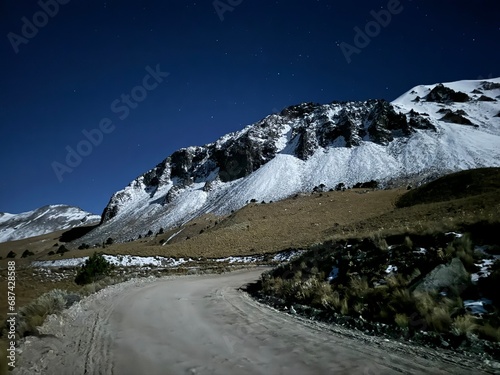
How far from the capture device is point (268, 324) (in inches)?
270

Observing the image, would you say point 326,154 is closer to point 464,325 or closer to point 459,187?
point 459,187

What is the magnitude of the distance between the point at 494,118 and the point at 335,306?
121902 millimetres

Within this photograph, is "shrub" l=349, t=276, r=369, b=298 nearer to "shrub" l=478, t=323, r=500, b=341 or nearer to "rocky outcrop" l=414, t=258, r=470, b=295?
"rocky outcrop" l=414, t=258, r=470, b=295

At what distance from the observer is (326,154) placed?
10406 cm

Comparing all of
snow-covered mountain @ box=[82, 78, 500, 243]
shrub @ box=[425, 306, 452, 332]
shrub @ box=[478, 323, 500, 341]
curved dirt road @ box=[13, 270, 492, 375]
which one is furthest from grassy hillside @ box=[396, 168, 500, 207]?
snow-covered mountain @ box=[82, 78, 500, 243]

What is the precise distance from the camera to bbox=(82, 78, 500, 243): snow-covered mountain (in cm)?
8131

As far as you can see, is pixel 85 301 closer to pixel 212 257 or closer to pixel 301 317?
pixel 301 317

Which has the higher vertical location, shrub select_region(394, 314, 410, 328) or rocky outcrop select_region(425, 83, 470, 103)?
rocky outcrop select_region(425, 83, 470, 103)

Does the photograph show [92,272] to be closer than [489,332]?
No

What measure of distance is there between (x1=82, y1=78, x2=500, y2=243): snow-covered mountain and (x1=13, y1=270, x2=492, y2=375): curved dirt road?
7612 cm

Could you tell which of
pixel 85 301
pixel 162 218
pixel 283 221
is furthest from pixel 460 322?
pixel 162 218

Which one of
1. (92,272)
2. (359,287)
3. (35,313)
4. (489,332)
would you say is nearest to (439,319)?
(489,332)

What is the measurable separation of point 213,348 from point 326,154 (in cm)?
10398

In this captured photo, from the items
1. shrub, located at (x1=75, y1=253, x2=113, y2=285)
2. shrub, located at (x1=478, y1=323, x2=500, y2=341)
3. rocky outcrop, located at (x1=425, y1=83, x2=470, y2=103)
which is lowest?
shrub, located at (x1=478, y1=323, x2=500, y2=341)
